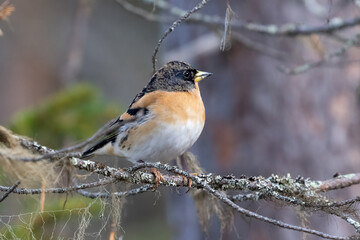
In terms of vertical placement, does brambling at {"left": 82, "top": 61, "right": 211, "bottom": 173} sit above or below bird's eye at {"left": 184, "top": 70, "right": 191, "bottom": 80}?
below

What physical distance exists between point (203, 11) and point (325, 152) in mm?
1838

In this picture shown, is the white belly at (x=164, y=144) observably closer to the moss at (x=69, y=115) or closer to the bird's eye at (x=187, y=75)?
the bird's eye at (x=187, y=75)

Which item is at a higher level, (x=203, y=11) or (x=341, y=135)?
(x=203, y=11)

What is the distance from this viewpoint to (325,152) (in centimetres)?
557

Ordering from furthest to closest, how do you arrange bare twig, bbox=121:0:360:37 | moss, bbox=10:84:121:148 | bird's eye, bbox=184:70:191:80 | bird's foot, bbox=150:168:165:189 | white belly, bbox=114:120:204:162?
1. moss, bbox=10:84:121:148
2. bare twig, bbox=121:0:360:37
3. bird's eye, bbox=184:70:191:80
4. white belly, bbox=114:120:204:162
5. bird's foot, bbox=150:168:165:189

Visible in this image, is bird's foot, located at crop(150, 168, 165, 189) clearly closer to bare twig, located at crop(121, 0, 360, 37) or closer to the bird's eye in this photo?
the bird's eye

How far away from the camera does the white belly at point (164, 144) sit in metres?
3.46

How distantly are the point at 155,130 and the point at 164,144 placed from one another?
11cm

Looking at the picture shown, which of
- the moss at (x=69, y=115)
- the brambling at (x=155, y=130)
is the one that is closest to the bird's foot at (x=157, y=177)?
the brambling at (x=155, y=130)

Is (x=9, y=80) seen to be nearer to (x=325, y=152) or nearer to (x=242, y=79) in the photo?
(x=242, y=79)

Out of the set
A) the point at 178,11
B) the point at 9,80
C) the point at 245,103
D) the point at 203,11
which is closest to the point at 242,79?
the point at 245,103

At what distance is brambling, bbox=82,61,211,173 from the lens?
3.48 m

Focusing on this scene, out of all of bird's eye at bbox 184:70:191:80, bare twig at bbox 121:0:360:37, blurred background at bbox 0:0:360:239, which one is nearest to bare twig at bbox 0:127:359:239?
bird's eye at bbox 184:70:191:80

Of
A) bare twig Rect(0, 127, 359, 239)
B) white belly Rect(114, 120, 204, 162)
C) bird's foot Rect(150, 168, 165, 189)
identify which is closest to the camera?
bare twig Rect(0, 127, 359, 239)
